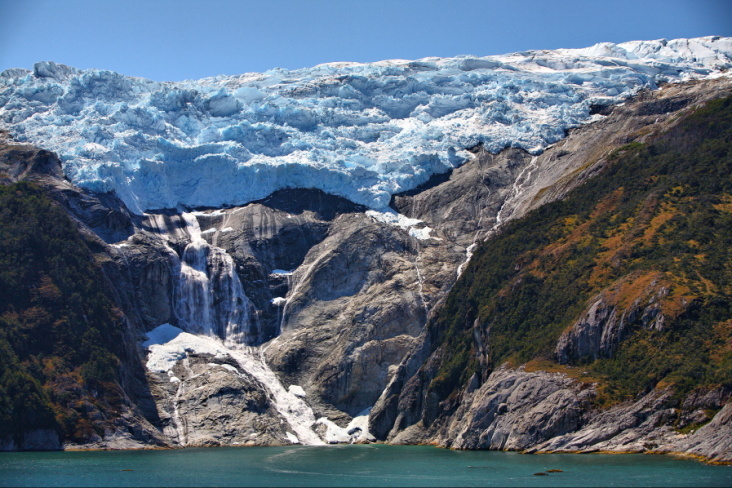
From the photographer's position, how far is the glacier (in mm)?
157000

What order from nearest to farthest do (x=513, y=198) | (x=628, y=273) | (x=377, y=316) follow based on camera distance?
(x=628, y=273) < (x=377, y=316) < (x=513, y=198)

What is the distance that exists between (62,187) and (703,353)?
10525 cm

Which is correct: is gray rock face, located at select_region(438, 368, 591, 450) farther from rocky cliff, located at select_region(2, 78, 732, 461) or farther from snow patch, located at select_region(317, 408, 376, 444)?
snow patch, located at select_region(317, 408, 376, 444)

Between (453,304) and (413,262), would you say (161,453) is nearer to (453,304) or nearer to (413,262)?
(453,304)

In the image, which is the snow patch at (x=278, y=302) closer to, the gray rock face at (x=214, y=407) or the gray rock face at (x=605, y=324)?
the gray rock face at (x=214, y=407)

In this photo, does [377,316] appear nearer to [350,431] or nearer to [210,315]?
[350,431]

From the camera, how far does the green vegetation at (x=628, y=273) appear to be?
85312 mm

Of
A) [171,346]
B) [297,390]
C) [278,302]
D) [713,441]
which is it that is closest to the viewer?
[713,441]

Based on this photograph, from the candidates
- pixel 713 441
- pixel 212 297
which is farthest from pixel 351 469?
pixel 212 297

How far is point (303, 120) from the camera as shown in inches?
6850

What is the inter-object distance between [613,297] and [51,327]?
241ft

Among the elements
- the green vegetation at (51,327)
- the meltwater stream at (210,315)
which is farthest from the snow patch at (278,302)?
the green vegetation at (51,327)

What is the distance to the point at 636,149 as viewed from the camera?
12888 cm

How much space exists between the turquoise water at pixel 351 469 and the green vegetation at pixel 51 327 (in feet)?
22.0
